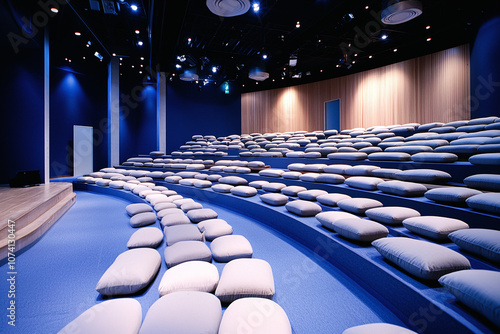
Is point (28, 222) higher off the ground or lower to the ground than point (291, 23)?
lower

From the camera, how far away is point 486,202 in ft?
5.95

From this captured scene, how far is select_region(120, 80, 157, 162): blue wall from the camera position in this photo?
435 inches

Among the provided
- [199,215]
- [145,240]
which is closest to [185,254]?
[145,240]

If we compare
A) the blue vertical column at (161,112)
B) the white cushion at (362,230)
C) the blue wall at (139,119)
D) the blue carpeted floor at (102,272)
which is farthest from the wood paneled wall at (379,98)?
the blue carpeted floor at (102,272)

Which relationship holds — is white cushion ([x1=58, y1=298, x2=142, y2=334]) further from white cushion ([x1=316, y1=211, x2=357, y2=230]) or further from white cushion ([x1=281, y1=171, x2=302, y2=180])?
white cushion ([x1=281, y1=171, x2=302, y2=180])

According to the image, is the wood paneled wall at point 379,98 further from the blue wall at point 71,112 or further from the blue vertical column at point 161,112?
the blue wall at point 71,112

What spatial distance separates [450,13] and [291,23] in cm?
413

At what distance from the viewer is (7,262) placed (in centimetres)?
231

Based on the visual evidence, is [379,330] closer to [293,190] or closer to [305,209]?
[305,209]

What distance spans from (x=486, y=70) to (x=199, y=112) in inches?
381

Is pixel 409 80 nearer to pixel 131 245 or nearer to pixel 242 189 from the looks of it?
pixel 242 189

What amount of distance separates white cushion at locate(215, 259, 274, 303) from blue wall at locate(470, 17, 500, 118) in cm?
708

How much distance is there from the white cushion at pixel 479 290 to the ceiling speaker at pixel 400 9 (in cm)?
550

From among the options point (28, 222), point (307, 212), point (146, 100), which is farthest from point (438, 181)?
point (146, 100)
